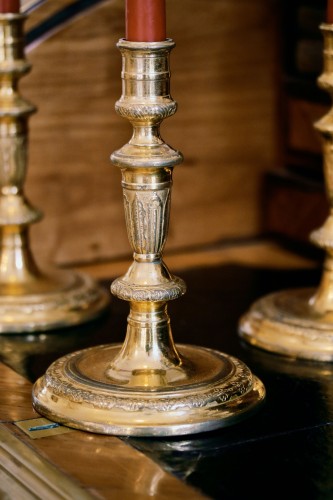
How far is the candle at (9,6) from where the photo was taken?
3.92 ft

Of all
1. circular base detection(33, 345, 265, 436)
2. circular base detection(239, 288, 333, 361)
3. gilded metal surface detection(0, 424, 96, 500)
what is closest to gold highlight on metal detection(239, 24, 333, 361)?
circular base detection(239, 288, 333, 361)

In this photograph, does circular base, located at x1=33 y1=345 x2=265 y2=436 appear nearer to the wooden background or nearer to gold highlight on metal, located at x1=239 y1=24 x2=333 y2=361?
gold highlight on metal, located at x1=239 y1=24 x2=333 y2=361

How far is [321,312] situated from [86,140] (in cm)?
46

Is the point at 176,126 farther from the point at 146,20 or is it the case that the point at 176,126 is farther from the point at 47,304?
the point at 146,20

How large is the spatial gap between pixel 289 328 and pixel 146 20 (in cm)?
34

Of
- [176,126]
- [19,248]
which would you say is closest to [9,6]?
[19,248]

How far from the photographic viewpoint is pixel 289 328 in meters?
1.12

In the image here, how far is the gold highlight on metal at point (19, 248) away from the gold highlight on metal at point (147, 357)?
9.2 inches

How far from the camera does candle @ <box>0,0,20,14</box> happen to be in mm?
1195

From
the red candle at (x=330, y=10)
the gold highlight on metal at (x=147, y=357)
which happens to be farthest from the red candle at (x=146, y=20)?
the red candle at (x=330, y=10)

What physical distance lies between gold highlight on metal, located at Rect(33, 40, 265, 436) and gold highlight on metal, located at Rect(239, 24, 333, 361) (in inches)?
5.6

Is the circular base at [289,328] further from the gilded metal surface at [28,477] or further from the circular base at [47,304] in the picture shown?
Result: the gilded metal surface at [28,477]

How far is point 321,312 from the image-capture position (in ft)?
3.74

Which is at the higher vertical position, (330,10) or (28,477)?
(330,10)
